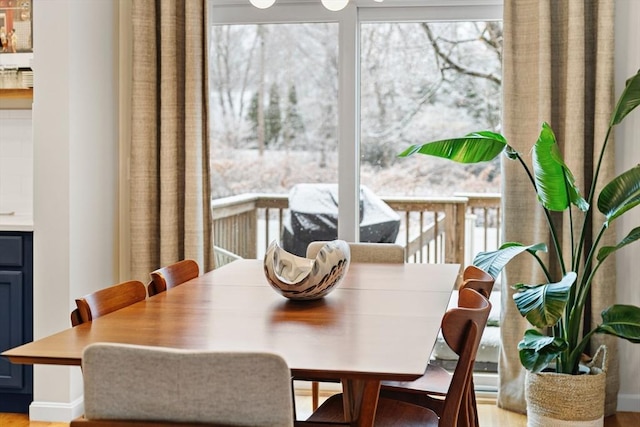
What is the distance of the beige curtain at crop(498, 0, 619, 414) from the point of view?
403 cm

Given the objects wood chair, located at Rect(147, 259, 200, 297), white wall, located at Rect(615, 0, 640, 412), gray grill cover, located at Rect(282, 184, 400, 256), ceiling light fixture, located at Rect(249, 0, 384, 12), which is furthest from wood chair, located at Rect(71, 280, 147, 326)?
white wall, located at Rect(615, 0, 640, 412)

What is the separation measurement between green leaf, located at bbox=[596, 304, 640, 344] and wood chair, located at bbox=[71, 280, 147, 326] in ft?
6.57

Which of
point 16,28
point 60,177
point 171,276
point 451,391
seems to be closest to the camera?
point 451,391

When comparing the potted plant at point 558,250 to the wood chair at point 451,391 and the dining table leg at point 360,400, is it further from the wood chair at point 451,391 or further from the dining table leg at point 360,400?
the dining table leg at point 360,400

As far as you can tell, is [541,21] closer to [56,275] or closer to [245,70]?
[245,70]

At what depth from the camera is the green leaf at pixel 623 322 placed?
3.54 m

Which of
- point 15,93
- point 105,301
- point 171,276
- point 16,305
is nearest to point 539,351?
point 171,276

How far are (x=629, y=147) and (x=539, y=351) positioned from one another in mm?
1237

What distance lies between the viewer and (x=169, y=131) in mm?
4426

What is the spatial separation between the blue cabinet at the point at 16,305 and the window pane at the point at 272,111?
1080 millimetres

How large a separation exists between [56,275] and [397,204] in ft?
5.92

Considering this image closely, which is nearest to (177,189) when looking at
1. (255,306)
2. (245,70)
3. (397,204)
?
(245,70)

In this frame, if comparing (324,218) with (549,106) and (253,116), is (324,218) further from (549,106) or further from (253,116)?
(549,106)

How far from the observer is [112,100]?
4.48 metres
